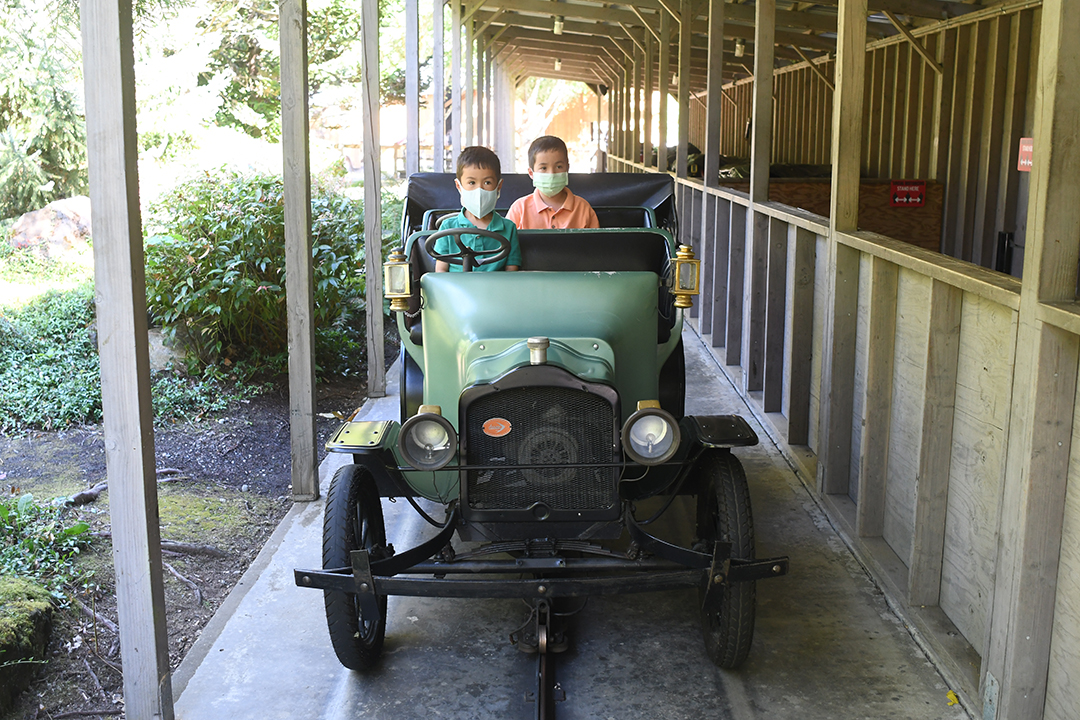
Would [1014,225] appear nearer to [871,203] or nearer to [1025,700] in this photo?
[871,203]

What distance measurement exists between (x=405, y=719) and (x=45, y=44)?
12207mm

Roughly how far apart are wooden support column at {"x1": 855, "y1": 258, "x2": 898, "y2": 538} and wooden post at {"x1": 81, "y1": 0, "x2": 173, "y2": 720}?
2.62 m

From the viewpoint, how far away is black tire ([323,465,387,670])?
3.05m

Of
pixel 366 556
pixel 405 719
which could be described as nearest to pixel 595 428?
pixel 366 556

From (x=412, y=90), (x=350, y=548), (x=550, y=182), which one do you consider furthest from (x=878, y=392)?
(x=412, y=90)

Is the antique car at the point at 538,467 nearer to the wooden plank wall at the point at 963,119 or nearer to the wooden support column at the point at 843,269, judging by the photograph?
the wooden support column at the point at 843,269

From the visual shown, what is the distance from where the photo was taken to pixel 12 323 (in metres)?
8.14

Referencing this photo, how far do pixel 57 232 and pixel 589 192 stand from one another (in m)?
9.65

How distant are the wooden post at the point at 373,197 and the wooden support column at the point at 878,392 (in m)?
3.12

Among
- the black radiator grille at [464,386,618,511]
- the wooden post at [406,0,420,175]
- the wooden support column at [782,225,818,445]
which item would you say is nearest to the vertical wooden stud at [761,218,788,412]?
the wooden support column at [782,225,818,445]

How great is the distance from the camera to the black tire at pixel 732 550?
3.05m

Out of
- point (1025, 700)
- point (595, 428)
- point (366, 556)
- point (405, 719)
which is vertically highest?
point (595, 428)

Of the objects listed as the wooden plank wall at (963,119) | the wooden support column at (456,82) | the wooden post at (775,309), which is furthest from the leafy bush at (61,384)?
the wooden plank wall at (963,119)

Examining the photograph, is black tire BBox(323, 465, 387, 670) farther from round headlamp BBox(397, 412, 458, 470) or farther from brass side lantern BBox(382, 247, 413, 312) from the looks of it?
brass side lantern BBox(382, 247, 413, 312)
